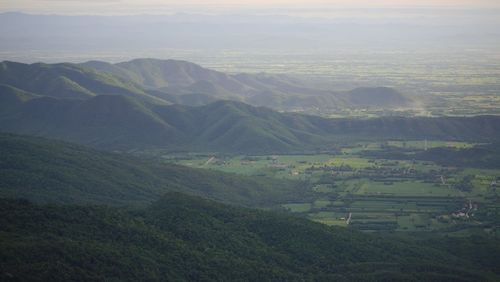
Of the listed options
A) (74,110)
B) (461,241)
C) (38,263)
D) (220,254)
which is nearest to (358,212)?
(461,241)

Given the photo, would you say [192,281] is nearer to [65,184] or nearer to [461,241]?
[461,241]

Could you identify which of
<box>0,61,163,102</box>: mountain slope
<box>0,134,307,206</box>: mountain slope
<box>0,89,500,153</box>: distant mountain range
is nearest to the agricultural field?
<box>0,134,307,206</box>: mountain slope

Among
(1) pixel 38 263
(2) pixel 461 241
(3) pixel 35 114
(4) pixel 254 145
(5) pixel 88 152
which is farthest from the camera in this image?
Answer: (3) pixel 35 114

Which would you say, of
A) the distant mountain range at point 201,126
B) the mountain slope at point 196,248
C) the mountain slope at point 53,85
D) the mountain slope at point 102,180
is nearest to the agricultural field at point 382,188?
the mountain slope at point 102,180

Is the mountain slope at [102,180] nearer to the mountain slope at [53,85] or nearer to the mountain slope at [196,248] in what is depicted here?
the mountain slope at [196,248]

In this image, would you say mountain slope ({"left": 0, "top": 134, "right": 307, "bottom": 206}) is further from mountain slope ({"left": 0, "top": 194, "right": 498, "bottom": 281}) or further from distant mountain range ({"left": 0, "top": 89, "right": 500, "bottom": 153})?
distant mountain range ({"left": 0, "top": 89, "right": 500, "bottom": 153})

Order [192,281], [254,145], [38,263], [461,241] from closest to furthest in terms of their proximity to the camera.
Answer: [38,263], [192,281], [461,241], [254,145]

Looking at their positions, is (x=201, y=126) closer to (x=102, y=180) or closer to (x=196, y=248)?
(x=102, y=180)
